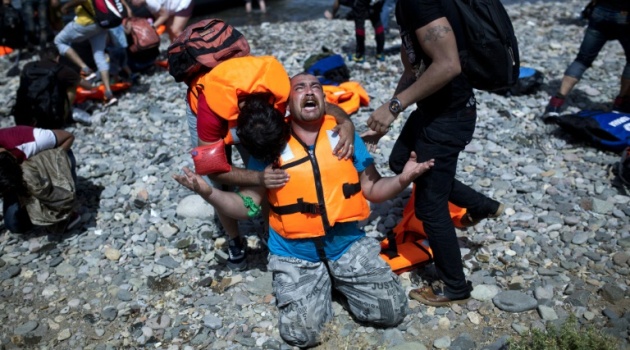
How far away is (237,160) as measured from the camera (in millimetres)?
6477

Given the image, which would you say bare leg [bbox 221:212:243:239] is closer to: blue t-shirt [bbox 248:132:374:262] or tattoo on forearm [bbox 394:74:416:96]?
blue t-shirt [bbox 248:132:374:262]

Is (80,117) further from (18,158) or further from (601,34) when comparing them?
(601,34)

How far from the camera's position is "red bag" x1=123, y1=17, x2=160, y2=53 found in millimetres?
8852

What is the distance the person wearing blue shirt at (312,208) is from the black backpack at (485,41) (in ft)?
2.22

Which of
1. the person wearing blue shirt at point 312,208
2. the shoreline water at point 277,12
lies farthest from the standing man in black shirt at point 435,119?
the shoreline water at point 277,12

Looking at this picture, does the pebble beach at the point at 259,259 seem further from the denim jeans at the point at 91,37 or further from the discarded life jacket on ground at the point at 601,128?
the denim jeans at the point at 91,37

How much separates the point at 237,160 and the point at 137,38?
12.4 ft

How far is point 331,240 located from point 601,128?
→ 150 inches

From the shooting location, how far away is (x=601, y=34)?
244 inches

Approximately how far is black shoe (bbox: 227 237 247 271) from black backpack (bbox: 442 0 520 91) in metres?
2.38

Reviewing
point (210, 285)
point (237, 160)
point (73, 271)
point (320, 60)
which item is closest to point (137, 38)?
point (320, 60)

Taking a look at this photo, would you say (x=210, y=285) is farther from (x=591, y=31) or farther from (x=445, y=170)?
(x=591, y=31)

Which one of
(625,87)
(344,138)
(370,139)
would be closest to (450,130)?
(370,139)

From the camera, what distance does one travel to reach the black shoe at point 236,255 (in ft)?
14.9
